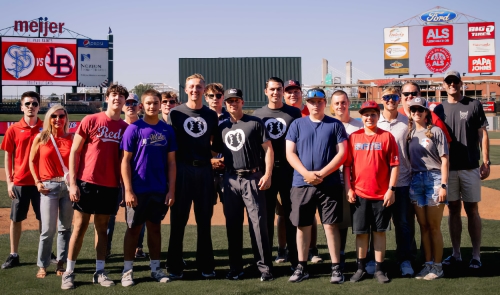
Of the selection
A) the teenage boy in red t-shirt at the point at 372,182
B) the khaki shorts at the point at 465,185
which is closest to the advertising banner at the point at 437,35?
the khaki shorts at the point at 465,185

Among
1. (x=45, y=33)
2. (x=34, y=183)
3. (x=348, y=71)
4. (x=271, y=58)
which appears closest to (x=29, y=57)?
(x=45, y=33)

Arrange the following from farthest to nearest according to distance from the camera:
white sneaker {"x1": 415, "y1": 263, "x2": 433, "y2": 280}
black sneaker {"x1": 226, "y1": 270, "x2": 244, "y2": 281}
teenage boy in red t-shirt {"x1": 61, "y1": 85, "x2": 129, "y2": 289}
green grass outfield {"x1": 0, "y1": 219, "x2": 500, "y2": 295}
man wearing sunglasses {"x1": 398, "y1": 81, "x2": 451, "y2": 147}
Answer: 1. man wearing sunglasses {"x1": 398, "y1": 81, "x2": 451, "y2": 147}
2. black sneaker {"x1": 226, "y1": 270, "x2": 244, "y2": 281}
3. white sneaker {"x1": 415, "y1": 263, "x2": 433, "y2": 280}
4. teenage boy in red t-shirt {"x1": 61, "y1": 85, "x2": 129, "y2": 289}
5. green grass outfield {"x1": 0, "y1": 219, "x2": 500, "y2": 295}

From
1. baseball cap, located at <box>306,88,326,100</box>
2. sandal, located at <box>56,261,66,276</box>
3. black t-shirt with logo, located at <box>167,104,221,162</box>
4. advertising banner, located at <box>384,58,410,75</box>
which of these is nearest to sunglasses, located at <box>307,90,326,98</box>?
baseball cap, located at <box>306,88,326,100</box>

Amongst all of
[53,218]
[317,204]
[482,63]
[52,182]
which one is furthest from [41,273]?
[482,63]

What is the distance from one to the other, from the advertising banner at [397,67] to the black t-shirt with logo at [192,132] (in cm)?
5168

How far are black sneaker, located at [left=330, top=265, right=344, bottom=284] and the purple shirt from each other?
188 centimetres

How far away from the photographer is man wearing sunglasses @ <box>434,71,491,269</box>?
6023mm

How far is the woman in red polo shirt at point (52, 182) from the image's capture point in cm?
569

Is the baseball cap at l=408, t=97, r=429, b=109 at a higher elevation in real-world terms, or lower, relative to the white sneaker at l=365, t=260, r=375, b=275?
higher

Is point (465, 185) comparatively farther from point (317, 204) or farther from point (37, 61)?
point (37, 61)

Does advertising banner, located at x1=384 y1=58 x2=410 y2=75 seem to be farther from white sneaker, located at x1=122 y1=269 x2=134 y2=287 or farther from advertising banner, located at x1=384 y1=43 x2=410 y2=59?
white sneaker, located at x1=122 y1=269 x2=134 y2=287

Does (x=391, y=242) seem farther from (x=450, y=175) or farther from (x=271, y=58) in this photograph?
(x=271, y=58)

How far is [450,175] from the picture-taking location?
607cm

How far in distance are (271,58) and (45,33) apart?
2056cm
